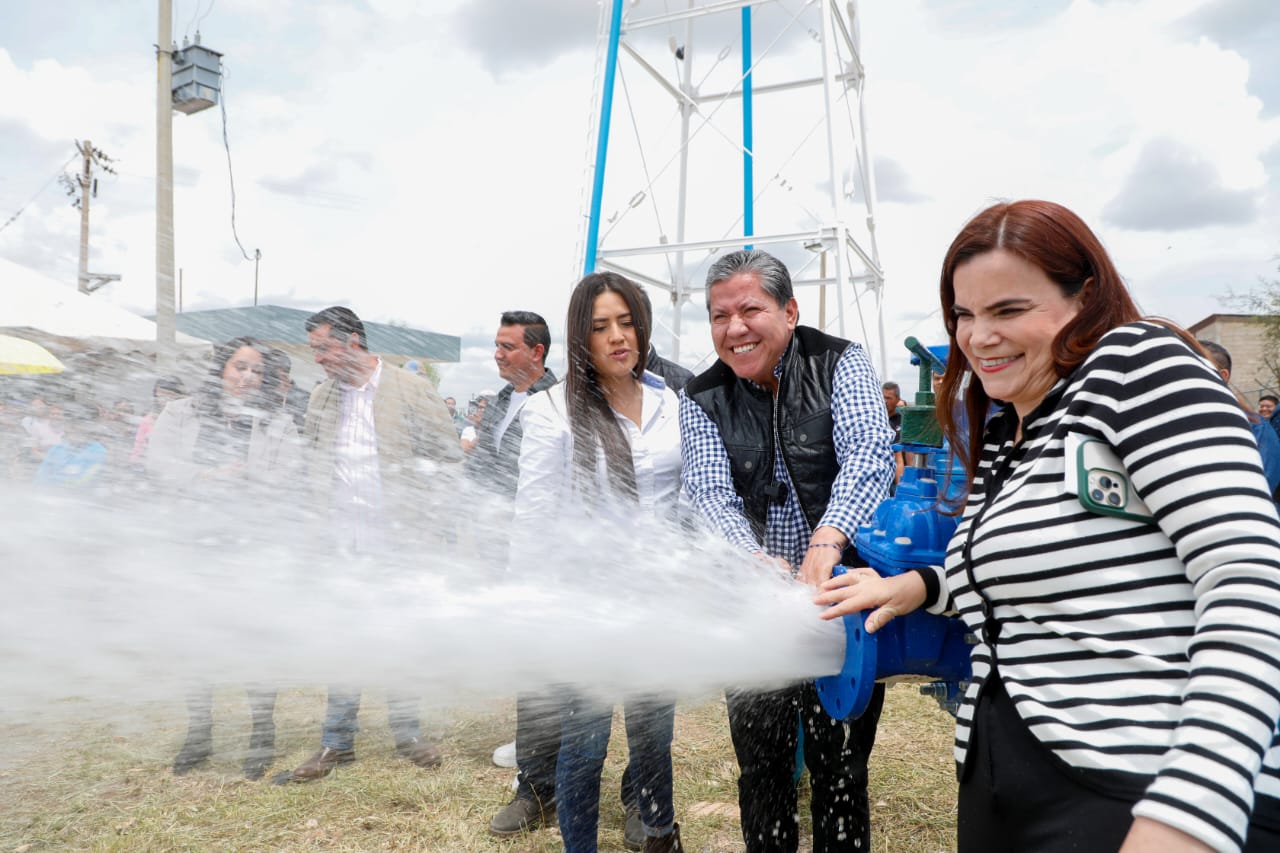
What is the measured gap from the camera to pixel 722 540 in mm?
2572

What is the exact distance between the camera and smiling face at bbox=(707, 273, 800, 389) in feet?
8.46

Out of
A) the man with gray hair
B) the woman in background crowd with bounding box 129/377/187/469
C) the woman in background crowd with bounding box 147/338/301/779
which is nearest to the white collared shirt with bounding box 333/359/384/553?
the woman in background crowd with bounding box 147/338/301/779

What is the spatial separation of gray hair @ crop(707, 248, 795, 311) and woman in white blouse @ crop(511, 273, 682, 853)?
0.52m

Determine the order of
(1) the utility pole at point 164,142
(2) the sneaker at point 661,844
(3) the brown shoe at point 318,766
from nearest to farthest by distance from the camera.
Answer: (2) the sneaker at point 661,844 < (3) the brown shoe at point 318,766 < (1) the utility pole at point 164,142

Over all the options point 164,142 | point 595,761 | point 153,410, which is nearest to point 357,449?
point 153,410

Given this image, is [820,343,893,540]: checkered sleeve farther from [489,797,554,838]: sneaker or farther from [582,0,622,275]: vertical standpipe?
[582,0,622,275]: vertical standpipe

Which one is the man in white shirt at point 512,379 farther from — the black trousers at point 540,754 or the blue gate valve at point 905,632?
the blue gate valve at point 905,632

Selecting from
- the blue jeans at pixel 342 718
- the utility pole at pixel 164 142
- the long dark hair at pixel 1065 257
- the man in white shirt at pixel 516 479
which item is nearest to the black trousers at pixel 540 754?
the man in white shirt at pixel 516 479

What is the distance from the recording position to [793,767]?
279 centimetres

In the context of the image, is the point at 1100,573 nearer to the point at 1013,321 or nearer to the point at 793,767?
the point at 1013,321

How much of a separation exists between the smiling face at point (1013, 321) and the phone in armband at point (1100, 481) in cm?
23

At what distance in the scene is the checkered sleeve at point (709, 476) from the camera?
8.41 ft

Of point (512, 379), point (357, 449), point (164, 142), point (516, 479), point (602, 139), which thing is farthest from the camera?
point (164, 142)

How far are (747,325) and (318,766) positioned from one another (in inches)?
134
